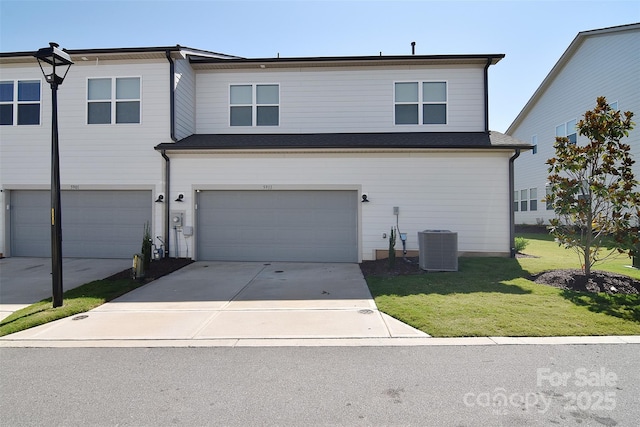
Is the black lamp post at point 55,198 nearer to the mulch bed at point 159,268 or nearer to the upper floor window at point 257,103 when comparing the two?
the mulch bed at point 159,268

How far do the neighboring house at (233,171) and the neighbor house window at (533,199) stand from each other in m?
12.9

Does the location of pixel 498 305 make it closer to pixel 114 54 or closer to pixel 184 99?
pixel 184 99

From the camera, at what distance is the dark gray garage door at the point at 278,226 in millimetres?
10438

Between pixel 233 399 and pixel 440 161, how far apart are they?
29.1 feet

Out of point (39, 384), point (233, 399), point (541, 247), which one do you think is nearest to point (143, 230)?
point (39, 384)

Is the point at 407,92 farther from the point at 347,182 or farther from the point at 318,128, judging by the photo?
the point at 347,182

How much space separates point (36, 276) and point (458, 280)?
10.2m

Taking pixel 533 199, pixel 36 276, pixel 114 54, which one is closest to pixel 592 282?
pixel 36 276

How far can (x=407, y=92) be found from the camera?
11.6 meters

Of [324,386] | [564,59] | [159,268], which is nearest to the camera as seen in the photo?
[324,386]

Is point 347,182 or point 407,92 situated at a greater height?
point 407,92

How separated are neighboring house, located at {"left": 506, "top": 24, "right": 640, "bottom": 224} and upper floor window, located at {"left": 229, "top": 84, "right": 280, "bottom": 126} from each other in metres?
9.91

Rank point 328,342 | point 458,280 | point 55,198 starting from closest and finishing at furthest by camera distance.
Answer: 1. point 328,342
2. point 55,198
3. point 458,280

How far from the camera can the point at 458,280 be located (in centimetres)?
750
